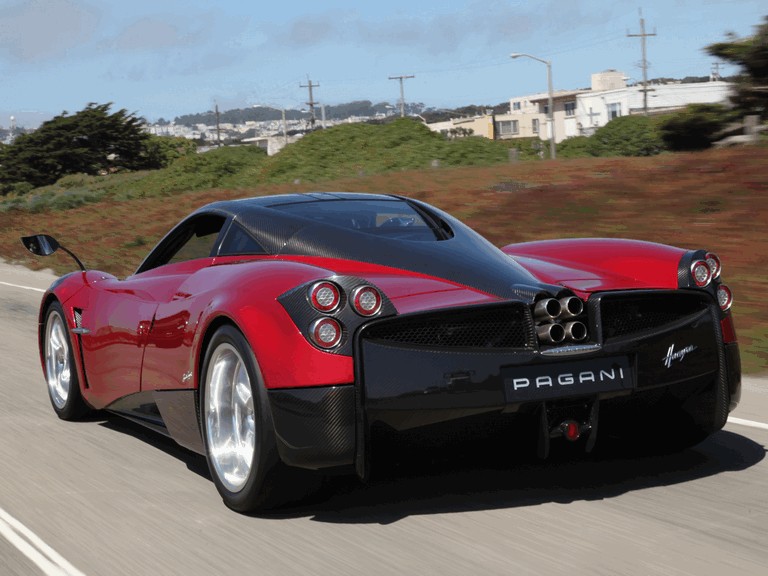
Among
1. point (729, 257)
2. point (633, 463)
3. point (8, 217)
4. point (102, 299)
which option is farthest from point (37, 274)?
point (8, 217)

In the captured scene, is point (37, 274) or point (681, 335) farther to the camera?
point (37, 274)

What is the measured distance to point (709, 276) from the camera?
16.2 feet

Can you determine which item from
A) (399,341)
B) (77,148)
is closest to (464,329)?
(399,341)

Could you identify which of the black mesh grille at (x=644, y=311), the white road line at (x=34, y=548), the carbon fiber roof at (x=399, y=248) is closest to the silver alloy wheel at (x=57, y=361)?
the carbon fiber roof at (x=399, y=248)

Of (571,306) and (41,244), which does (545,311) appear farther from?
(41,244)

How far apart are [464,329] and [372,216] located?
1234mm

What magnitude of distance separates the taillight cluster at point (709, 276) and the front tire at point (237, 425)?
1851 mm

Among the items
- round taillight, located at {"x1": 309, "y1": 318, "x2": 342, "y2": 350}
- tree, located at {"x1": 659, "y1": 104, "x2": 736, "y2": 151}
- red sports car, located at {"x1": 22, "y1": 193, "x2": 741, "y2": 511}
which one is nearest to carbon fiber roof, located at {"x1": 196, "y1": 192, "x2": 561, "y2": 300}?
red sports car, located at {"x1": 22, "y1": 193, "x2": 741, "y2": 511}

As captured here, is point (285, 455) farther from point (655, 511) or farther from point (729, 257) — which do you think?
point (729, 257)

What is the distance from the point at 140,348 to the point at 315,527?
1531 millimetres

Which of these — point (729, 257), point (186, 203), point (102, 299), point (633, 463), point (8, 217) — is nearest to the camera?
→ point (633, 463)

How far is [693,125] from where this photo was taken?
2738 centimetres

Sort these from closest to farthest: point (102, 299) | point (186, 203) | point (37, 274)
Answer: point (102, 299), point (37, 274), point (186, 203)

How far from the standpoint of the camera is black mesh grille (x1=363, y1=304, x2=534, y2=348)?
4.25m
